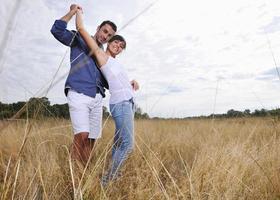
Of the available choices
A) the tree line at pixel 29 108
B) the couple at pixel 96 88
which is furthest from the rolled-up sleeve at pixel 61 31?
the tree line at pixel 29 108

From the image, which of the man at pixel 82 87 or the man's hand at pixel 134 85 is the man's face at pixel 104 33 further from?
the man's hand at pixel 134 85

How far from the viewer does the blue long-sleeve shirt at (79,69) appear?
291 cm

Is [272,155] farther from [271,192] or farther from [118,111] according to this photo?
[118,111]

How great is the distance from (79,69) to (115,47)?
0.33 m

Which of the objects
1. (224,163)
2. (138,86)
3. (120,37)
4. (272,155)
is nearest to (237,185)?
(224,163)

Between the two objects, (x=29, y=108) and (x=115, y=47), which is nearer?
(x=29, y=108)

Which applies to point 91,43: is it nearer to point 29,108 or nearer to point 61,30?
point 61,30

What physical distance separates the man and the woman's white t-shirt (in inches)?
5.4

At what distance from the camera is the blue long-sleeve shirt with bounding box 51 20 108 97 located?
2.91m

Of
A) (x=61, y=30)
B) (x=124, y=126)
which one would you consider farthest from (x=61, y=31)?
(x=124, y=126)

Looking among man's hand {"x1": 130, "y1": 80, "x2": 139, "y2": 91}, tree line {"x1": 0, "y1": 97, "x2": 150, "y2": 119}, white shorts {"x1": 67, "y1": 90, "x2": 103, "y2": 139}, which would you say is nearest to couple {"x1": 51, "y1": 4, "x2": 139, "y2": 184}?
white shorts {"x1": 67, "y1": 90, "x2": 103, "y2": 139}

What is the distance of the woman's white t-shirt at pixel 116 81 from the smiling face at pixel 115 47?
102 mm

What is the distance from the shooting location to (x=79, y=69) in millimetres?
3045

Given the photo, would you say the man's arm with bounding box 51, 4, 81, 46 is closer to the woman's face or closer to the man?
the man
